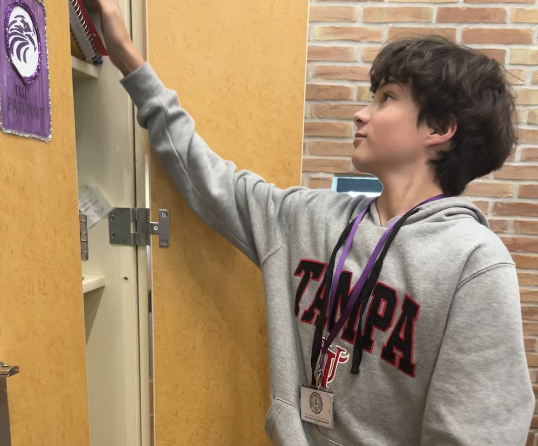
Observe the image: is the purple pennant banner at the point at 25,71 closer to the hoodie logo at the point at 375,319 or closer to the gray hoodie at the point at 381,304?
the gray hoodie at the point at 381,304

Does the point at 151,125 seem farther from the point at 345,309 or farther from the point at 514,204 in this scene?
the point at 514,204

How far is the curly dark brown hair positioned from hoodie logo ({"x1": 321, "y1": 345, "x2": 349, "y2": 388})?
0.43 metres

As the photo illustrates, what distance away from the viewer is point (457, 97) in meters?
0.84

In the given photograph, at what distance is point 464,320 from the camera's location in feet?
2.29

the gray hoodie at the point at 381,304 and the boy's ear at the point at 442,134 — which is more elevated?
the boy's ear at the point at 442,134

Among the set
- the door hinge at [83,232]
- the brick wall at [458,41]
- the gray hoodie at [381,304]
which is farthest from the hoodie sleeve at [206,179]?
the brick wall at [458,41]

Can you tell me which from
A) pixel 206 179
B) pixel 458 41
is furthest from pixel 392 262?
pixel 458 41

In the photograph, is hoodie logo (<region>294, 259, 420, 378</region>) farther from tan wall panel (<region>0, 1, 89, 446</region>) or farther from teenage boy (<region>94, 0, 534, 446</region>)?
tan wall panel (<region>0, 1, 89, 446</region>)

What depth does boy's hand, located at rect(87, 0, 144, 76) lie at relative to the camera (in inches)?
33.2

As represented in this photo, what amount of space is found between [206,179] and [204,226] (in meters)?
0.16

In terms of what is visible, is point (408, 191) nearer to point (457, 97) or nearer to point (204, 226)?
point (457, 97)

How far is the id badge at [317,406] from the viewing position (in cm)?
84

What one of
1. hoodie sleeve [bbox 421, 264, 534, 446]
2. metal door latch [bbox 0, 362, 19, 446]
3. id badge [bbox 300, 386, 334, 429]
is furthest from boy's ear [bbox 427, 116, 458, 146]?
metal door latch [bbox 0, 362, 19, 446]

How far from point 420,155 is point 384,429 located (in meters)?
0.58
